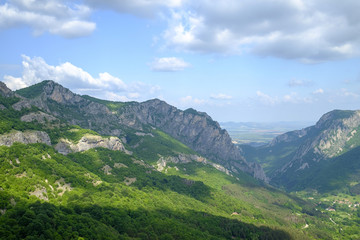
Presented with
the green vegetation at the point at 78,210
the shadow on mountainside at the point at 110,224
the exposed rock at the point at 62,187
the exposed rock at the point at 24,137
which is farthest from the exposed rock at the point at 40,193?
the exposed rock at the point at 24,137

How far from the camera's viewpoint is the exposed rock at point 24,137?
155m

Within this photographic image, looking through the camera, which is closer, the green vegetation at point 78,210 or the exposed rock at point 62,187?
the green vegetation at point 78,210

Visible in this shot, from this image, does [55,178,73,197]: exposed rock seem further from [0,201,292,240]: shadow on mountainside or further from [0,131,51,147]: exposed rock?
[0,131,51,147]: exposed rock

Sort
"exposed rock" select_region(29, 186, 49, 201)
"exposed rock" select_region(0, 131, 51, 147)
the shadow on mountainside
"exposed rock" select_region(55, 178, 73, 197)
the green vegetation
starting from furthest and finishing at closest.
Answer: "exposed rock" select_region(0, 131, 51, 147) → "exposed rock" select_region(55, 178, 73, 197) → "exposed rock" select_region(29, 186, 49, 201) → the green vegetation → the shadow on mountainside

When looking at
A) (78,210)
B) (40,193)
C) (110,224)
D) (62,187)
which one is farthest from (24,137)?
(110,224)

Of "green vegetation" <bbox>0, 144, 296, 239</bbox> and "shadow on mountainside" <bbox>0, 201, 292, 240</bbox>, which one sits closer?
"shadow on mountainside" <bbox>0, 201, 292, 240</bbox>

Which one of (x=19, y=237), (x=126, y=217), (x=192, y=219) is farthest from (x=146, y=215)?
(x=19, y=237)

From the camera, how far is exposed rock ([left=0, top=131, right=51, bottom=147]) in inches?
6090

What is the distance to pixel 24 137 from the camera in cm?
17225

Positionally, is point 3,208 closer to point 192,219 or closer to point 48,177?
point 48,177

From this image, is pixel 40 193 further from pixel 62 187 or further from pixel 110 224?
pixel 110 224

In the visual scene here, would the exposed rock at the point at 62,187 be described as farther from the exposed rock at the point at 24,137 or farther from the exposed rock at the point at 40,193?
the exposed rock at the point at 24,137

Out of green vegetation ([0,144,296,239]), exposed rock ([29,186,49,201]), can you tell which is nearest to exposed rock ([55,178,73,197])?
green vegetation ([0,144,296,239])

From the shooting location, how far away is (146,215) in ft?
481
